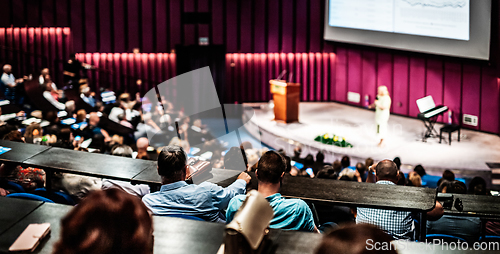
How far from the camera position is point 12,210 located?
76.5 inches

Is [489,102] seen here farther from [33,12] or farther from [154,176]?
[33,12]

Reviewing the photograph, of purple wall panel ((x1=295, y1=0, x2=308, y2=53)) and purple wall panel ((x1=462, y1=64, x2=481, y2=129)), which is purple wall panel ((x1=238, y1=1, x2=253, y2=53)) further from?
purple wall panel ((x1=462, y1=64, x2=481, y2=129))

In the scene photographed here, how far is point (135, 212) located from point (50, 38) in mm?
12203

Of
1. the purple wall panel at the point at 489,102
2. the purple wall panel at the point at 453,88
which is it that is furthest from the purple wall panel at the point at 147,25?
the purple wall panel at the point at 489,102

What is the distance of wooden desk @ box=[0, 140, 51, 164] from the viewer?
10.0ft

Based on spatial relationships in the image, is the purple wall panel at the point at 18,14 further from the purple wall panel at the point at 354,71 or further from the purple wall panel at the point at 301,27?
the purple wall panel at the point at 354,71

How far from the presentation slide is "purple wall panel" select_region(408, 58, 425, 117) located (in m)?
1.22

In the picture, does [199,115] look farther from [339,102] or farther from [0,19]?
[0,19]

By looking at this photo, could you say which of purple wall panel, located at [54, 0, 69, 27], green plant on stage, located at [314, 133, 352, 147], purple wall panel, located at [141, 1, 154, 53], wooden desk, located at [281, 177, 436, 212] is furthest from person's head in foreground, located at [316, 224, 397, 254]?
purple wall panel, located at [54, 0, 69, 27]

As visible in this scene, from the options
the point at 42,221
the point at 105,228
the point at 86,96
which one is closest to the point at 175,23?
the point at 86,96

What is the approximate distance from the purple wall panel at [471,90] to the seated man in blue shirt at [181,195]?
333 inches

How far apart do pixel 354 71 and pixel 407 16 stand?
2.88 metres

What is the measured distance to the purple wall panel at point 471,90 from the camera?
9781 mm

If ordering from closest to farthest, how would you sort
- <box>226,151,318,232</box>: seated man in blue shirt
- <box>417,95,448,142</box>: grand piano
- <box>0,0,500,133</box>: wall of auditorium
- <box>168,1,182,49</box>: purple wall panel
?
<box>226,151,318,232</box>: seated man in blue shirt
<box>417,95,448,142</box>: grand piano
<box>0,0,500,133</box>: wall of auditorium
<box>168,1,182,49</box>: purple wall panel
